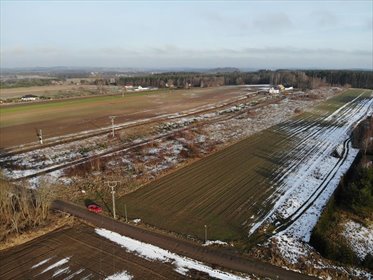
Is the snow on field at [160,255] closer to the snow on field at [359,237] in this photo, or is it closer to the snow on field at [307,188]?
the snow on field at [307,188]

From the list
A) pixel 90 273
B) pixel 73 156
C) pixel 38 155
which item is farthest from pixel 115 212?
pixel 38 155

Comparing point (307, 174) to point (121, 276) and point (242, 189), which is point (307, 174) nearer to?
point (242, 189)

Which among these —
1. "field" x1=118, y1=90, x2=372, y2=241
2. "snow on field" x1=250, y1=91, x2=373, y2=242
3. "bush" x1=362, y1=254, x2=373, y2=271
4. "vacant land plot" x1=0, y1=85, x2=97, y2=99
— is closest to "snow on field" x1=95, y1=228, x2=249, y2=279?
"field" x1=118, y1=90, x2=372, y2=241

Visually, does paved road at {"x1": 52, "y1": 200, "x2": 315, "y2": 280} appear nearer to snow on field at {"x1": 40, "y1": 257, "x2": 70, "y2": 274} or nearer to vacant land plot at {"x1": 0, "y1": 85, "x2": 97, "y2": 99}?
snow on field at {"x1": 40, "y1": 257, "x2": 70, "y2": 274}

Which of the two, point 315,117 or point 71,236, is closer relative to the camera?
point 71,236

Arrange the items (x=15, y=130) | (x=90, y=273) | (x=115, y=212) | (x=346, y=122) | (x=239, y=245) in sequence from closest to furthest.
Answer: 1. (x=90, y=273)
2. (x=239, y=245)
3. (x=115, y=212)
4. (x=15, y=130)
5. (x=346, y=122)

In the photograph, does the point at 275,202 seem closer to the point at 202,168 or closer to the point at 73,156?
the point at 202,168

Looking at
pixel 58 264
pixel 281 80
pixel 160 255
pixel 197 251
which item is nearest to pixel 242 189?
pixel 197 251
